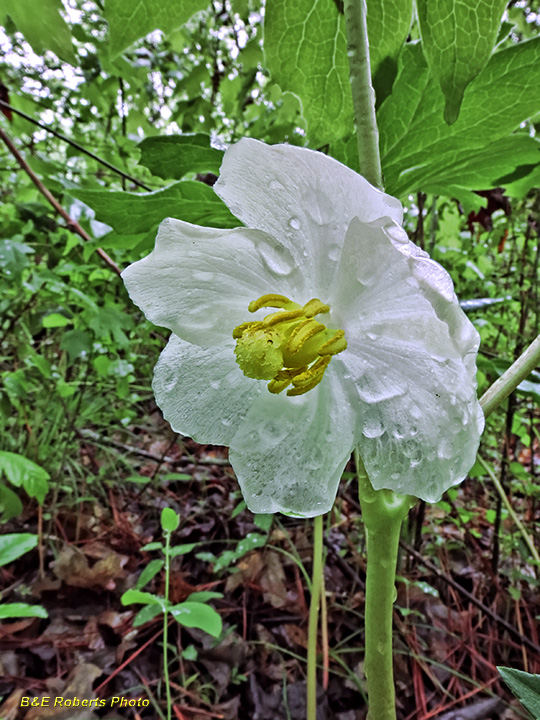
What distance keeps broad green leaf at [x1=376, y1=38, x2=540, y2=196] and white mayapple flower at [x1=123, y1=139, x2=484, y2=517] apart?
16 centimetres

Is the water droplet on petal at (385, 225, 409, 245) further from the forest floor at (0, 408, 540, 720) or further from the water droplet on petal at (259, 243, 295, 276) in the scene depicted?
the forest floor at (0, 408, 540, 720)

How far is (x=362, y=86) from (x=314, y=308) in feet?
0.50

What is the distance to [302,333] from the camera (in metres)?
0.37

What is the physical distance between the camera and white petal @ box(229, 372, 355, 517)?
0.35m

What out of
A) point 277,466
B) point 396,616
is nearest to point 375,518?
point 277,466

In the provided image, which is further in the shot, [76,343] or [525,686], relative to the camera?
[76,343]

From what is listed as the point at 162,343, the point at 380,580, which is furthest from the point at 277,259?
the point at 162,343

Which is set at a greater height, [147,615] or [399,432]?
[399,432]

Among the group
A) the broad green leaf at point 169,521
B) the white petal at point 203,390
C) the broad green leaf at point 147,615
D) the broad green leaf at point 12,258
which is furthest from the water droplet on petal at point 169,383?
the broad green leaf at point 12,258

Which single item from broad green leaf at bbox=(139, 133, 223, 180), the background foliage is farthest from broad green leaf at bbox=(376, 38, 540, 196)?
broad green leaf at bbox=(139, 133, 223, 180)

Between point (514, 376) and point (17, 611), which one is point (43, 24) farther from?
point (17, 611)

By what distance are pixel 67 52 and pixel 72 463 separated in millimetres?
1247

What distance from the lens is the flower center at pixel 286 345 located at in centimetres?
34

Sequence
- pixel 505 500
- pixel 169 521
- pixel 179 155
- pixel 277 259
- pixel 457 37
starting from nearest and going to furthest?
pixel 457 37, pixel 277 259, pixel 179 155, pixel 169 521, pixel 505 500
